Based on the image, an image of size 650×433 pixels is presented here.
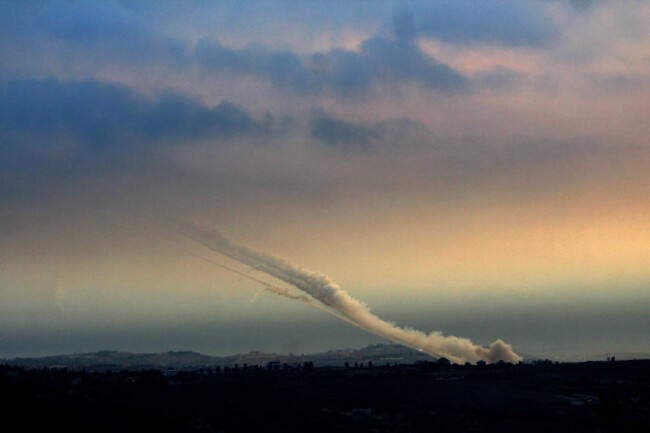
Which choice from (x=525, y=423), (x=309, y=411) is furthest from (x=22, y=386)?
(x=525, y=423)

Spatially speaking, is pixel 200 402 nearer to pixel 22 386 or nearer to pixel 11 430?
pixel 22 386

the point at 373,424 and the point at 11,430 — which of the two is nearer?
the point at 11,430

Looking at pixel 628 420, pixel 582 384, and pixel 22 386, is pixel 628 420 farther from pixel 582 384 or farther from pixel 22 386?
pixel 22 386

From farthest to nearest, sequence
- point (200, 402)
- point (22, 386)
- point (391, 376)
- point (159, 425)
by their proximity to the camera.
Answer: point (391, 376) < point (200, 402) < point (22, 386) < point (159, 425)

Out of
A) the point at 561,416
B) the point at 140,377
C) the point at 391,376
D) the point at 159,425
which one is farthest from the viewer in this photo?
the point at 140,377

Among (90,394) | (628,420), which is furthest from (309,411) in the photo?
(628,420)

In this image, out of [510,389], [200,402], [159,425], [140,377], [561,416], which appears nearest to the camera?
[159,425]
